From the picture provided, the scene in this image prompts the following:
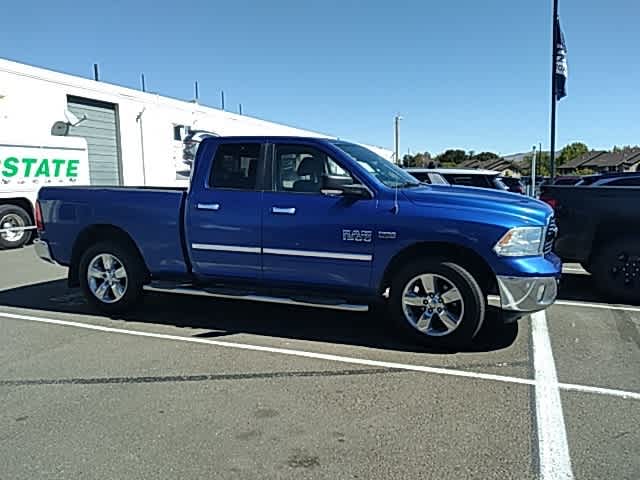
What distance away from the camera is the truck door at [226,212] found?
219 inches

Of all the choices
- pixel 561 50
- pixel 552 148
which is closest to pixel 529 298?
pixel 552 148

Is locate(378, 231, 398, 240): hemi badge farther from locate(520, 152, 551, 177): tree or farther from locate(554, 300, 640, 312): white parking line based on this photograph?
locate(520, 152, 551, 177): tree

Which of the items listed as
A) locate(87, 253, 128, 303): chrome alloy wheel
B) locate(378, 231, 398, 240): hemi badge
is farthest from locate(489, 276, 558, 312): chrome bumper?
locate(87, 253, 128, 303): chrome alloy wheel

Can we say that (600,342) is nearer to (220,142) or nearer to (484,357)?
(484,357)

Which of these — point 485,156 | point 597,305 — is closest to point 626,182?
point 597,305

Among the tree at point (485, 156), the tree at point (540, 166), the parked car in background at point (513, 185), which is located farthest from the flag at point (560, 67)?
the tree at point (485, 156)

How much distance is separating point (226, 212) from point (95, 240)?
1933 mm

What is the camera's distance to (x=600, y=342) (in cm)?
524

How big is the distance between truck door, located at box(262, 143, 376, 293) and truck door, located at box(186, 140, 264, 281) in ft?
0.53

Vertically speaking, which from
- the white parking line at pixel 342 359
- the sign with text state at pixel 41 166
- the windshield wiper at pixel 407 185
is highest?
the sign with text state at pixel 41 166

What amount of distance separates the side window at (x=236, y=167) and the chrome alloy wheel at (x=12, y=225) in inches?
351

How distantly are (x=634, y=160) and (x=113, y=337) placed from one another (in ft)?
258

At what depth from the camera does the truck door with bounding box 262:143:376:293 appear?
5137 millimetres

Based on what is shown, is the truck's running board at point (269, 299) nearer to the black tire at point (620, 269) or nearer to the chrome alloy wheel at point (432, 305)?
the chrome alloy wheel at point (432, 305)
